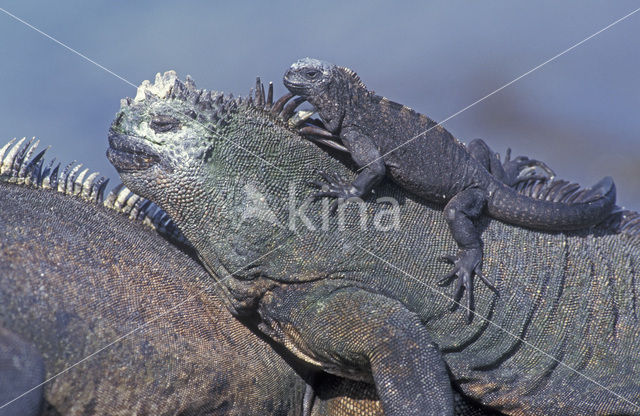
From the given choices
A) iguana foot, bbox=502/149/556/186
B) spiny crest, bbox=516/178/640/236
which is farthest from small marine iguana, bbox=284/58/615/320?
iguana foot, bbox=502/149/556/186

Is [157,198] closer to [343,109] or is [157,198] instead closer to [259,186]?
[259,186]

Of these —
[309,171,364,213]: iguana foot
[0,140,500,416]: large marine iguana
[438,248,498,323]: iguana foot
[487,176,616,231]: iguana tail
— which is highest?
[487,176,616,231]: iguana tail

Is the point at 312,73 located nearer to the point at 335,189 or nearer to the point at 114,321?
the point at 335,189

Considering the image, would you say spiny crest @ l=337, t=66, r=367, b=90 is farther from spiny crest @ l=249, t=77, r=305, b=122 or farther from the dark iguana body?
the dark iguana body

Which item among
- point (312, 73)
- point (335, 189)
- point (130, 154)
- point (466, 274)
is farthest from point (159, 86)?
point (466, 274)

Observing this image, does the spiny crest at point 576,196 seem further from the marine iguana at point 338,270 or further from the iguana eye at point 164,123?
the iguana eye at point 164,123

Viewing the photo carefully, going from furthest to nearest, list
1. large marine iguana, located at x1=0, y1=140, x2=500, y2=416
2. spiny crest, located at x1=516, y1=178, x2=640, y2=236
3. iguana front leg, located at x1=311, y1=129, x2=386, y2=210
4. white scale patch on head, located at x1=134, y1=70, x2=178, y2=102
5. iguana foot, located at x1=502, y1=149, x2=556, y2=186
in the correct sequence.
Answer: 1. iguana foot, located at x1=502, y1=149, x2=556, y2=186
2. spiny crest, located at x1=516, y1=178, x2=640, y2=236
3. white scale patch on head, located at x1=134, y1=70, x2=178, y2=102
4. iguana front leg, located at x1=311, y1=129, x2=386, y2=210
5. large marine iguana, located at x1=0, y1=140, x2=500, y2=416

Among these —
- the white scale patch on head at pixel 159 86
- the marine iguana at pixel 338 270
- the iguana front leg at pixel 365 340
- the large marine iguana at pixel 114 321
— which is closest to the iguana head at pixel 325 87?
the marine iguana at pixel 338 270
